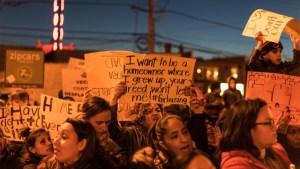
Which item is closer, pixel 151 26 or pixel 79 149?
pixel 79 149

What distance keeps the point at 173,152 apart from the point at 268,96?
1772 mm

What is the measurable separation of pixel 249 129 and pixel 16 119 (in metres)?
4.35

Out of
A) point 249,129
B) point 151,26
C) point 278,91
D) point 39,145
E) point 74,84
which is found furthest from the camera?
point 151,26

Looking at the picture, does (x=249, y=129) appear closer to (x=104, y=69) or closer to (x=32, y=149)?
(x=32, y=149)

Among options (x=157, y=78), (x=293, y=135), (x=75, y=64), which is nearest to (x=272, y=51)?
Answer: (x=293, y=135)

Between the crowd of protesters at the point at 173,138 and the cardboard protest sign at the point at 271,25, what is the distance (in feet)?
0.33

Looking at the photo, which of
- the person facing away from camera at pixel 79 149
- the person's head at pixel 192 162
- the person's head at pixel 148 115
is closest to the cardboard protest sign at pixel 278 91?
the person's head at pixel 148 115

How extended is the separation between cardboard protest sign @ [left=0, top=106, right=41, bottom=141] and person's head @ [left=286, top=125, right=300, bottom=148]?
10.6ft

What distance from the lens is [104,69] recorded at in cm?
634

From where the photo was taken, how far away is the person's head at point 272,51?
5586mm

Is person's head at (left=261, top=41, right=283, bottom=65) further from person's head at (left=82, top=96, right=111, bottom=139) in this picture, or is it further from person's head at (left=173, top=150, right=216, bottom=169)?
person's head at (left=173, top=150, right=216, bottom=169)

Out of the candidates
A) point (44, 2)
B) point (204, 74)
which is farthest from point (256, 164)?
point (44, 2)

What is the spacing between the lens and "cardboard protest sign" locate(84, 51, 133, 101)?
629cm

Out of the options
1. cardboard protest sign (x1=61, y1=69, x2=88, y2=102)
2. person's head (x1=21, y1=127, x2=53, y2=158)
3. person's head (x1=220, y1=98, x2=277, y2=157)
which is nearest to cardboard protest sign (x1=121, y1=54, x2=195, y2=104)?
person's head (x1=21, y1=127, x2=53, y2=158)
